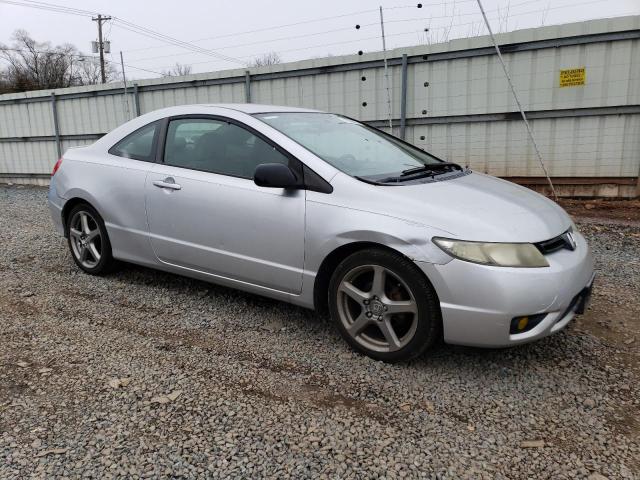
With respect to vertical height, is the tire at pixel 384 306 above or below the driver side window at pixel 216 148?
below

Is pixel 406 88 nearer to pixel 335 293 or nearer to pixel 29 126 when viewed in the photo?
pixel 335 293

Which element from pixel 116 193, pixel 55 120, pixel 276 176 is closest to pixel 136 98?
pixel 55 120

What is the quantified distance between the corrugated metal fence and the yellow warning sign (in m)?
0.03

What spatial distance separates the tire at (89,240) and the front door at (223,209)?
0.74 metres

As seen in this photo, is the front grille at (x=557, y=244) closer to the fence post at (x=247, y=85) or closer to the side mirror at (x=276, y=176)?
the side mirror at (x=276, y=176)

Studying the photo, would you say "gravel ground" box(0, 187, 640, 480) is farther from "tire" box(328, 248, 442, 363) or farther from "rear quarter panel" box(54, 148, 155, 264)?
"rear quarter panel" box(54, 148, 155, 264)

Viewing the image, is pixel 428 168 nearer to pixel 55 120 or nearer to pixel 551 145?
pixel 551 145

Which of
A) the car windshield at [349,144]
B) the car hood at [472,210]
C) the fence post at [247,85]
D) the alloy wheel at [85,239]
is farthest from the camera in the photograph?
the fence post at [247,85]

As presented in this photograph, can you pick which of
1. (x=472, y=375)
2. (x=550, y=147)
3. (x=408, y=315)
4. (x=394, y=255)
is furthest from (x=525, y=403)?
(x=550, y=147)

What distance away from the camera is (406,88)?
902 centimetres

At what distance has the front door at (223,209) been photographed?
3.35 meters

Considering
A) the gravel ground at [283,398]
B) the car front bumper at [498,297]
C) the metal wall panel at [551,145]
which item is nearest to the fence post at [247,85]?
the metal wall panel at [551,145]

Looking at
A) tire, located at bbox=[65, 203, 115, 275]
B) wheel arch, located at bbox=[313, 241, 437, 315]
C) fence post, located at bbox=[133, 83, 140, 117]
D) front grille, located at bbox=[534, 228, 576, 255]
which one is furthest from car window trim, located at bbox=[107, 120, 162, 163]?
fence post, located at bbox=[133, 83, 140, 117]

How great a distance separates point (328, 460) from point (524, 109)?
24.1 ft
